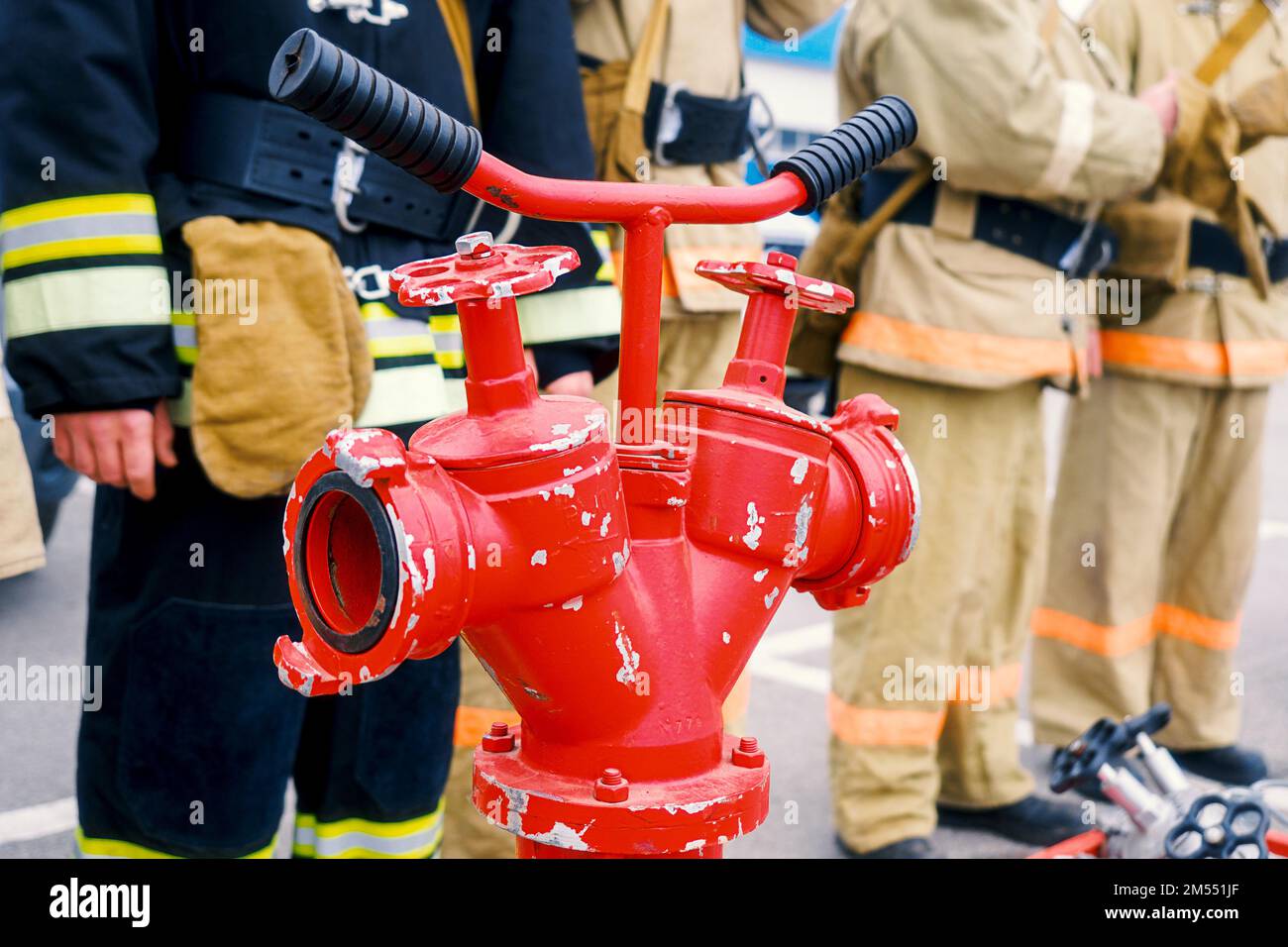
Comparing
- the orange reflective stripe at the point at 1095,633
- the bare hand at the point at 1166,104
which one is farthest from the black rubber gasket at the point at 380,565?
the orange reflective stripe at the point at 1095,633

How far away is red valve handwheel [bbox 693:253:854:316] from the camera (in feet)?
3.64

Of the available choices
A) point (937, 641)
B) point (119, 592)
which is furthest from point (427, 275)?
point (937, 641)

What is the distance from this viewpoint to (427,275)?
0.96 m

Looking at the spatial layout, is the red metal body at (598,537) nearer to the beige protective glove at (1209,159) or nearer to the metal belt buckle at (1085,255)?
the metal belt buckle at (1085,255)

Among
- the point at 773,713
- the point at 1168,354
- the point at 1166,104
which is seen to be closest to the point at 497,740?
the point at 1166,104

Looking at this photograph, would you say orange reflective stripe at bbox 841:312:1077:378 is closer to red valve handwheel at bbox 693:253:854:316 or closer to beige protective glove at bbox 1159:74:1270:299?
beige protective glove at bbox 1159:74:1270:299

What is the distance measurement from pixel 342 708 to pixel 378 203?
2.17 feet

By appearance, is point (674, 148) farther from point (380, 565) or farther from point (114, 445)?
point (380, 565)

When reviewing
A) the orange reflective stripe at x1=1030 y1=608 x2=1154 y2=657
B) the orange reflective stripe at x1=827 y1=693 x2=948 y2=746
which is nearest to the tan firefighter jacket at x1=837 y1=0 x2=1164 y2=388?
the orange reflective stripe at x1=827 y1=693 x2=948 y2=746

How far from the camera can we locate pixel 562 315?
6.24 feet

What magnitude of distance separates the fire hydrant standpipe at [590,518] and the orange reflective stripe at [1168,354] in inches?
89.4

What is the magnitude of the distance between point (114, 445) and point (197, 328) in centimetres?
16

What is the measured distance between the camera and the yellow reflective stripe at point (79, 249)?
5.12 feet
